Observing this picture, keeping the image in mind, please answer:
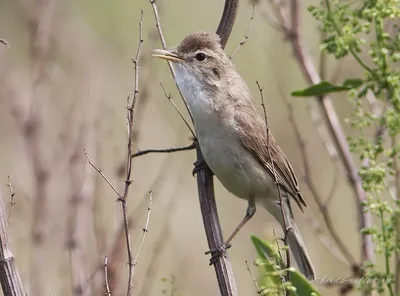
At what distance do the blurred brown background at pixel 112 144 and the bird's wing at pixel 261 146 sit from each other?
0.72 metres

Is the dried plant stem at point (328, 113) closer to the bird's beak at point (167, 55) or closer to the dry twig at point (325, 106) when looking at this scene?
the dry twig at point (325, 106)

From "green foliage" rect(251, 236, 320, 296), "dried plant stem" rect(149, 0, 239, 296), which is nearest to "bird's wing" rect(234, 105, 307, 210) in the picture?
"dried plant stem" rect(149, 0, 239, 296)

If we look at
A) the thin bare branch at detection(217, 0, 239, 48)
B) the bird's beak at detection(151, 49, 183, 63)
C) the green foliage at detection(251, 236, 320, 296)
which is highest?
the bird's beak at detection(151, 49, 183, 63)

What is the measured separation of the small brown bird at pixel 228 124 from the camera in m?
3.91

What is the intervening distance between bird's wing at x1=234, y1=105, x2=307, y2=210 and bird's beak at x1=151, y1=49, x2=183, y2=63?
448 millimetres

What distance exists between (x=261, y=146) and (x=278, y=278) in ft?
4.97

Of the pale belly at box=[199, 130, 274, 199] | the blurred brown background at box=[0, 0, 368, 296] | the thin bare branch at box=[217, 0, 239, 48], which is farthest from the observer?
the blurred brown background at box=[0, 0, 368, 296]

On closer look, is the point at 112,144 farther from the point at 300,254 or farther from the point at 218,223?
the point at 218,223

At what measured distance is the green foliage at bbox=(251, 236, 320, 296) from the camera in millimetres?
2217

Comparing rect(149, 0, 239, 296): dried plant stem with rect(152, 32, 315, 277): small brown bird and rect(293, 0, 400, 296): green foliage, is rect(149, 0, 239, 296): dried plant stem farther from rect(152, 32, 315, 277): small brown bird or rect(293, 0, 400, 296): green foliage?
rect(152, 32, 315, 277): small brown bird

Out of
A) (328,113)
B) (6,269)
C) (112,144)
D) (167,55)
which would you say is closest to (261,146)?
(328,113)

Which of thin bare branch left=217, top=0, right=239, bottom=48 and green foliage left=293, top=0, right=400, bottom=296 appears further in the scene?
thin bare branch left=217, top=0, right=239, bottom=48

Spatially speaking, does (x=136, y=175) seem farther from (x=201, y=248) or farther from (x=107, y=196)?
(x=201, y=248)

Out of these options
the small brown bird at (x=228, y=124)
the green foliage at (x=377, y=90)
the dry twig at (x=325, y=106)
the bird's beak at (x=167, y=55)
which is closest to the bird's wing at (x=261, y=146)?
the small brown bird at (x=228, y=124)
